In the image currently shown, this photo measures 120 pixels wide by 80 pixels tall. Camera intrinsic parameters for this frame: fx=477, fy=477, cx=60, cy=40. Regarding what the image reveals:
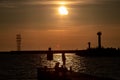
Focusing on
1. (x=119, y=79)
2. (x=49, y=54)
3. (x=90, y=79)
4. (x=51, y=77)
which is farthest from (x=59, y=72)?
(x=119, y=79)

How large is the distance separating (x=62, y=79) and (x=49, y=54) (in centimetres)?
319

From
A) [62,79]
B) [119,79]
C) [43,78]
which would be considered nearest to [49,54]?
[62,79]

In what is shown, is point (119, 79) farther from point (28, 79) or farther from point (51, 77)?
point (51, 77)

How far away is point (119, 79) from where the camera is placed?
8381cm

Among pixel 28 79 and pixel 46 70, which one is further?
pixel 28 79

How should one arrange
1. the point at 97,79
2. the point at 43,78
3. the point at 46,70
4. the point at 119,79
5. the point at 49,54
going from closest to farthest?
the point at 49,54 → the point at 97,79 → the point at 43,78 → the point at 46,70 → the point at 119,79

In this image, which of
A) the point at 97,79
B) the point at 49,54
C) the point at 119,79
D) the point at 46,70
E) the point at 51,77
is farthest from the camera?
the point at 119,79

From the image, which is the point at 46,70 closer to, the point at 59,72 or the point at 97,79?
the point at 59,72

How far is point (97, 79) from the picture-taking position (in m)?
57.6

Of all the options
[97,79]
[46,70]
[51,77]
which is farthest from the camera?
[46,70]

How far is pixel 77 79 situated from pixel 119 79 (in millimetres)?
25819

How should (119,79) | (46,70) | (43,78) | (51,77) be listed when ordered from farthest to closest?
(119,79), (46,70), (43,78), (51,77)

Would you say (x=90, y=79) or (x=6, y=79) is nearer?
(x=90, y=79)

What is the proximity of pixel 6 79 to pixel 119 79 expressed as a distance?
2093cm
